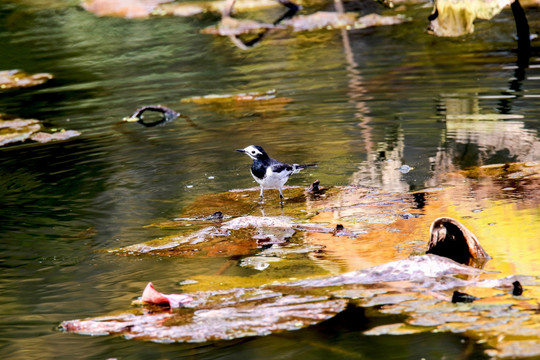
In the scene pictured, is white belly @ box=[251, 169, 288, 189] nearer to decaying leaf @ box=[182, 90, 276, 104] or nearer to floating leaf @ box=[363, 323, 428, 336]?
floating leaf @ box=[363, 323, 428, 336]

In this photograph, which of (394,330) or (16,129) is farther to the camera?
(16,129)

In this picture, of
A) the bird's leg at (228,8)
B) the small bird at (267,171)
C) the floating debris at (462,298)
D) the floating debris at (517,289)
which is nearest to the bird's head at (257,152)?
the small bird at (267,171)

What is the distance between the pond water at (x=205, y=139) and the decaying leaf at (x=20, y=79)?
0.20 m

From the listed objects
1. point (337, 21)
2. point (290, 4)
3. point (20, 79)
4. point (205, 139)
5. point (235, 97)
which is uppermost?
point (290, 4)

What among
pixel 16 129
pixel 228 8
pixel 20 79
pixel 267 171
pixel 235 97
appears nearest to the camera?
pixel 267 171

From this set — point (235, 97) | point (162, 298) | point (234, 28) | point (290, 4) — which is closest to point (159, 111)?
point (235, 97)

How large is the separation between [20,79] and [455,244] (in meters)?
10.1

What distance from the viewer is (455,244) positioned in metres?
4.41

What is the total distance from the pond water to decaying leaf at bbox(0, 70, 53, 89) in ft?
0.64

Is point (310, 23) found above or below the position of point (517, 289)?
above

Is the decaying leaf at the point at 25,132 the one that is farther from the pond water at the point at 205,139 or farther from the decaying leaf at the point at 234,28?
the decaying leaf at the point at 234,28

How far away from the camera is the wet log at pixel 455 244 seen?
4.34 meters

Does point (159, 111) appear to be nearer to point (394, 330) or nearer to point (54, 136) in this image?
point (54, 136)

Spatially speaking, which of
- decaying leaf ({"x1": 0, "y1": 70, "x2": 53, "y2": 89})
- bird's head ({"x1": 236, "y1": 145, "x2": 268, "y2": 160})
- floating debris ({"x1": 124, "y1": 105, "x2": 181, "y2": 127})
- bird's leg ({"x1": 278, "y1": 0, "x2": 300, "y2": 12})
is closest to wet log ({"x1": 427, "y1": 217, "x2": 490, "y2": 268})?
bird's head ({"x1": 236, "y1": 145, "x2": 268, "y2": 160})
